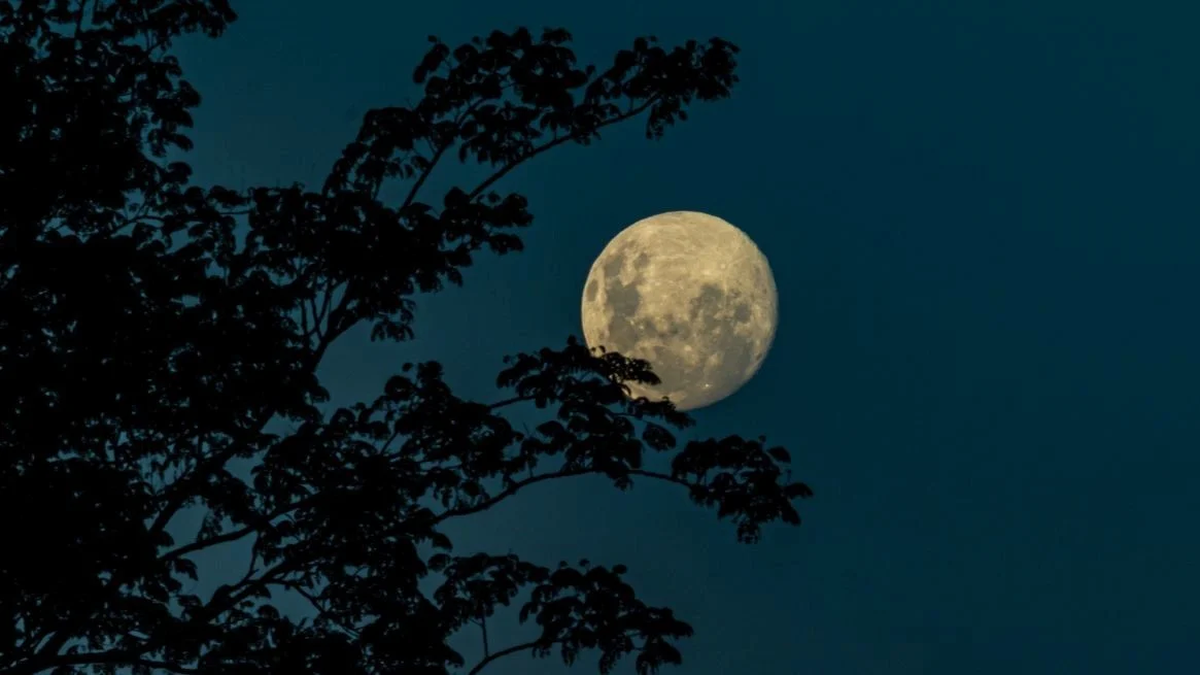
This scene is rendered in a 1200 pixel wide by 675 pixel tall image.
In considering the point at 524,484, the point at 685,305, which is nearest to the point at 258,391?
the point at 524,484

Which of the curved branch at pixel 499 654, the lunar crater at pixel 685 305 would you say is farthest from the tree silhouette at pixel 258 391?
the lunar crater at pixel 685 305

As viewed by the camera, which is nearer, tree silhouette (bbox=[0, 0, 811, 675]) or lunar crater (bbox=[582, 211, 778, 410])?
tree silhouette (bbox=[0, 0, 811, 675])

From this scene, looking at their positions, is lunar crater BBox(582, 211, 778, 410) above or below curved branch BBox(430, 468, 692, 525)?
above

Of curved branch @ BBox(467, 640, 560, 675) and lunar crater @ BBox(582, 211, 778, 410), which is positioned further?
lunar crater @ BBox(582, 211, 778, 410)

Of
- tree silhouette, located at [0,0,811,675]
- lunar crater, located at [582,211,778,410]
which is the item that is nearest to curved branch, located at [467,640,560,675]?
tree silhouette, located at [0,0,811,675]

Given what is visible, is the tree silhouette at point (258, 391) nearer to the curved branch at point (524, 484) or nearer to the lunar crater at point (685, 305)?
the curved branch at point (524, 484)

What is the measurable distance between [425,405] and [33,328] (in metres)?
3.71

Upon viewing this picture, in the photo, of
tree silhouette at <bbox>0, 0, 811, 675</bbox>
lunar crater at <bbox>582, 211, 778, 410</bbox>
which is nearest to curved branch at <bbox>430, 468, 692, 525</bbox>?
tree silhouette at <bbox>0, 0, 811, 675</bbox>

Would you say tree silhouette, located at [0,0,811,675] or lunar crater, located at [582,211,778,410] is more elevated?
lunar crater, located at [582,211,778,410]

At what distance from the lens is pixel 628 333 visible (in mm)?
19766

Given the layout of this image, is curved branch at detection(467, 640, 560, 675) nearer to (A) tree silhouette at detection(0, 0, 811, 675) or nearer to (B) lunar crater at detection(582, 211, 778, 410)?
(A) tree silhouette at detection(0, 0, 811, 675)

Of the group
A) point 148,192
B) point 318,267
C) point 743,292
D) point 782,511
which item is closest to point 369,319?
point 318,267

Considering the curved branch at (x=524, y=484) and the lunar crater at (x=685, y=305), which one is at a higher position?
the lunar crater at (x=685, y=305)

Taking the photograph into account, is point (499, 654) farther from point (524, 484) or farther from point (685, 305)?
point (685, 305)
